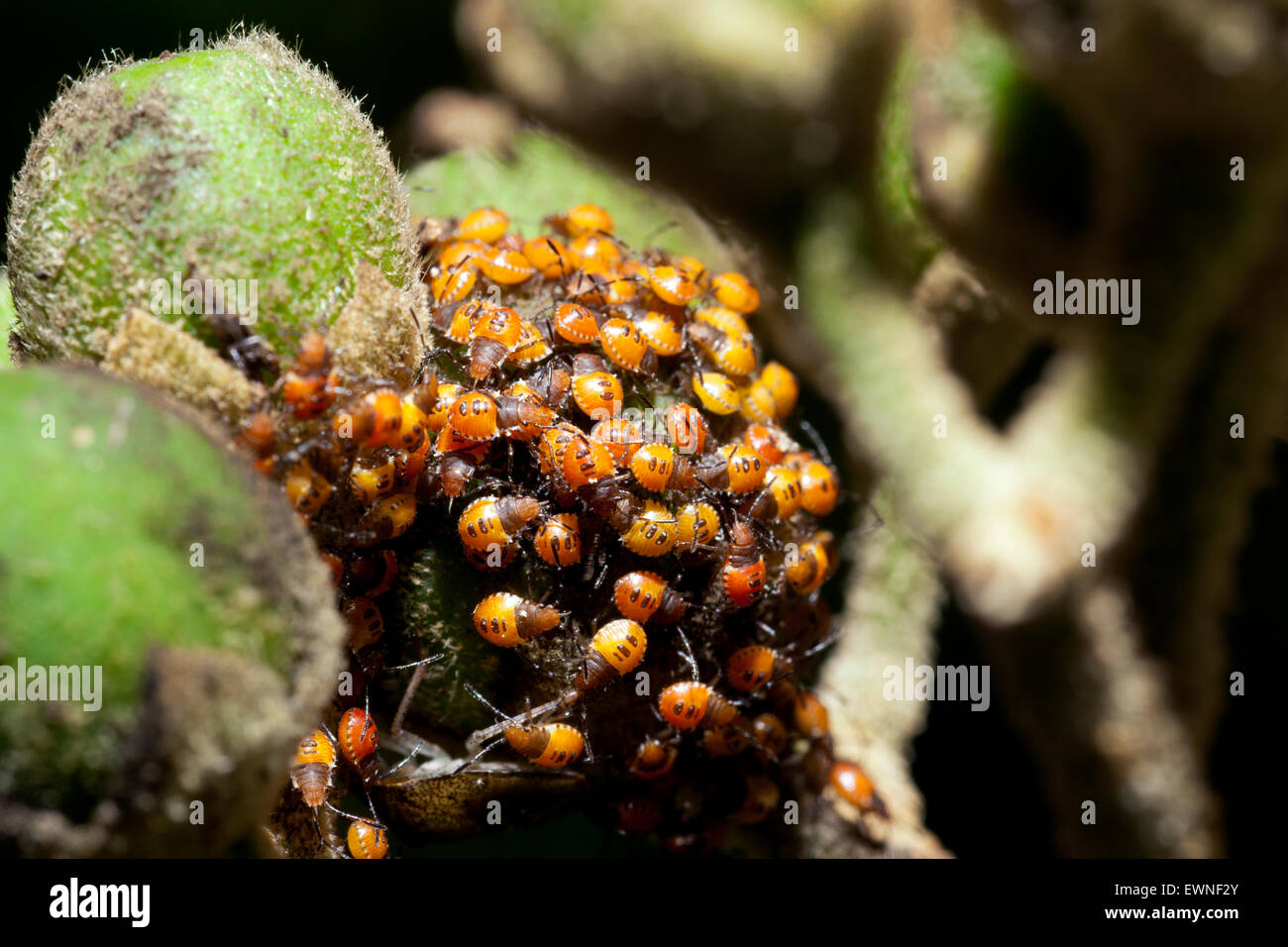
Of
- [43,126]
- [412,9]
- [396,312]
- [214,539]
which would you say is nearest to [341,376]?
[396,312]

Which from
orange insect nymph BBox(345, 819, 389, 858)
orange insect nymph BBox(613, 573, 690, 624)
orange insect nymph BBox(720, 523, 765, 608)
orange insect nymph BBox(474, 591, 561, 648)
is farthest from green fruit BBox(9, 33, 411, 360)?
orange insect nymph BBox(345, 819, 389, 858)

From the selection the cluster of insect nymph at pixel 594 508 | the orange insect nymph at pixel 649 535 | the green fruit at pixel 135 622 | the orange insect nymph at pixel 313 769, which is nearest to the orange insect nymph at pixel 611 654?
the cluster of insect nymph at pixel 594 508

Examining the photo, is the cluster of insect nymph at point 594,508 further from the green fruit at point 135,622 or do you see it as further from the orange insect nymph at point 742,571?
the green fruit at point 135,622

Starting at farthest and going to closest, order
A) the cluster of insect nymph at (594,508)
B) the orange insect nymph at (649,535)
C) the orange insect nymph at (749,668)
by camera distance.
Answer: the orange insect nymph at (749,668) < the orange insect nymph at (649,535) < the cluster of insect nymph at (594,508)

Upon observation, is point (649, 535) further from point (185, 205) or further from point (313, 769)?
point (185, 205)

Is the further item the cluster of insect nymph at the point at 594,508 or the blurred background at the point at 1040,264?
the cluster of insect nymph at the point at 594,508

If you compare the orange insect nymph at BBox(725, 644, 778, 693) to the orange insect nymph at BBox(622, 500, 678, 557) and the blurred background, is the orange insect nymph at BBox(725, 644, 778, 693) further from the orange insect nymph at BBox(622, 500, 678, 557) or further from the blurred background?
the blurred background

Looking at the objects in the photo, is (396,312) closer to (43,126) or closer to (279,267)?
(279,267)
